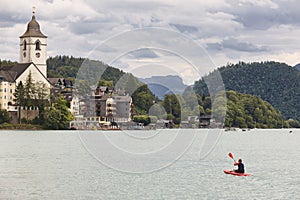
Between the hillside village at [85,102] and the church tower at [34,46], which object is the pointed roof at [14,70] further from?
the church tower at [34,46]

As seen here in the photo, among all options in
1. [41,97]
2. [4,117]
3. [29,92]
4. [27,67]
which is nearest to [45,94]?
[41,97]

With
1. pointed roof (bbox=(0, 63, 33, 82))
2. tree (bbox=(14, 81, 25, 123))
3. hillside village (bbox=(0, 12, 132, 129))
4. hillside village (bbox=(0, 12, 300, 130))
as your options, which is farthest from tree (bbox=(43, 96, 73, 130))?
pointed roof (bbox=(0, 63, 33, 82))

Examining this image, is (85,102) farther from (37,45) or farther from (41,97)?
(41,97)

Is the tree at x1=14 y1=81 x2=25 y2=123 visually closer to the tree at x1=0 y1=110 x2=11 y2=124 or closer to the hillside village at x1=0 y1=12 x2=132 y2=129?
the hillside village at x1=0 y1=12 x2=132 y2=129

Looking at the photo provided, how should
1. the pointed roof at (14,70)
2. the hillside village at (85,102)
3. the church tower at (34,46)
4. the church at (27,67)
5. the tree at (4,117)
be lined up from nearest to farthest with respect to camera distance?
the tree at (4,117) < the hillside village at (85,102) < the church at (27,67) < the pointed roof at (14,70) < the church tower at (34,46)

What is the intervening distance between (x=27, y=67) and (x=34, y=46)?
14.1 metres

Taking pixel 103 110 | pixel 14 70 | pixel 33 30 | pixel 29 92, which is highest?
pixel 33 30

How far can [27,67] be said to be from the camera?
155125 millimetres

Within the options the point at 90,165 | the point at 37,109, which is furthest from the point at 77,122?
the point at 90,165

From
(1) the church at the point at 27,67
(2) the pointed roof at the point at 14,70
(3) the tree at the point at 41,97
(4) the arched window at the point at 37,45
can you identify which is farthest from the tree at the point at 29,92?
(4) the arched window at the point at 37,45

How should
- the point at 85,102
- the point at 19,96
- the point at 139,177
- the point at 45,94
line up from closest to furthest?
the point at 139,177
the point at 19,96
the point at 45,94
the point at 85,102

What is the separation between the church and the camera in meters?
146

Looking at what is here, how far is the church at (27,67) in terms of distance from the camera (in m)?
146

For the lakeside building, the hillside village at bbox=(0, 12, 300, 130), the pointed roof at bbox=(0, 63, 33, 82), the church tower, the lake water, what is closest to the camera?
the lake water
